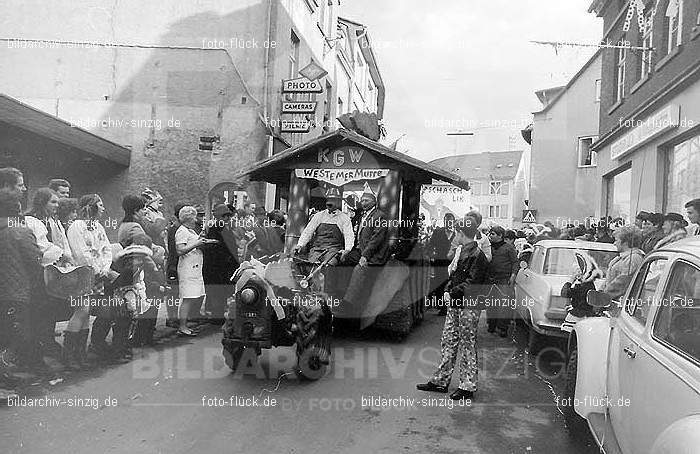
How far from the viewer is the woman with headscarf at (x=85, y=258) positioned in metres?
6.48

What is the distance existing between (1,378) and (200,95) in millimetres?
11932

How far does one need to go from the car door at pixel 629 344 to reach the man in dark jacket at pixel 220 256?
241 inches

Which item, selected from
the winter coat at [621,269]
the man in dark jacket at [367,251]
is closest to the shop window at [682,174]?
the winter coat at [621,269]

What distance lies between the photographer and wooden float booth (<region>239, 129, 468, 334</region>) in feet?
28.9

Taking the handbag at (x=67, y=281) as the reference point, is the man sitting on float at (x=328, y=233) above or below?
above

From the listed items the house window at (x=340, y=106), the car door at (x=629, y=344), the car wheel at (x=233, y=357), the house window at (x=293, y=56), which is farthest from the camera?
the house window at (x=340, y=106)

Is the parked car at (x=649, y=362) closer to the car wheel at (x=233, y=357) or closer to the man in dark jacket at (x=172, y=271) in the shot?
the car wheel at (x=233, y=357)

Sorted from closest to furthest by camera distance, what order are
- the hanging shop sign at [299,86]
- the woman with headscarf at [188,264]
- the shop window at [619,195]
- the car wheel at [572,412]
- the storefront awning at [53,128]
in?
the car wheel at [572,412] → the woman with headscarf at [188,264] → the storefront awning at [53,128] → the shop window at [619,195] → the hanging shop sign at [299,86]

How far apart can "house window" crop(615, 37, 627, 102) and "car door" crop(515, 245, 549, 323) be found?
32.2ft

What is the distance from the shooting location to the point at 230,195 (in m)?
16.2

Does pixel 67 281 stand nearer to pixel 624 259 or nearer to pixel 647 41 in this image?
pixel 624 259

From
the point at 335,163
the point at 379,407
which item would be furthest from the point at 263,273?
the point at 335,163

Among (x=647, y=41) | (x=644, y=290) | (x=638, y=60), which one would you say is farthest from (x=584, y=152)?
(x=644, y=290)

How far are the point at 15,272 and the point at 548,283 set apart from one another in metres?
6.15
